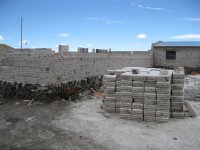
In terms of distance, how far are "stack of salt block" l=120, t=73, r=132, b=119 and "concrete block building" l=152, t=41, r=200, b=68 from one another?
17.8m

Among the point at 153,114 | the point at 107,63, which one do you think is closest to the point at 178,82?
the point at 153,114

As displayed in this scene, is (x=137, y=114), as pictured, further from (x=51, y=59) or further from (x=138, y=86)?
(x=51, y=59)

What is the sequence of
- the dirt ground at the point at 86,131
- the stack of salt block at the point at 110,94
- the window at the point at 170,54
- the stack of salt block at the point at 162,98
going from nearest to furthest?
1. the dirt ground at the point at 86,131
2. the stack of salt block at the point at 162,98
3. the stack of salt block at the point at 110,94
4. the window at the point at 170,54

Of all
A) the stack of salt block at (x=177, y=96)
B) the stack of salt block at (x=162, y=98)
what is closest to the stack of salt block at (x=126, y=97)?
the stack of salt block at (x=162, y=98)

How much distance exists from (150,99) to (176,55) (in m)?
18.3

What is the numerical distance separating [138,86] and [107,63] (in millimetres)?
7372

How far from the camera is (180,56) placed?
24.4 meters

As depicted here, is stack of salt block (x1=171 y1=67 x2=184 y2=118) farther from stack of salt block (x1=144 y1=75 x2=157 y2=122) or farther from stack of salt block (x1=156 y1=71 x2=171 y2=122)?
stack of salt block (x1=144 y1=75 x2=157 y2=122)

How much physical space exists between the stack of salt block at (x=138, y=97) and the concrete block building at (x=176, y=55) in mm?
17844

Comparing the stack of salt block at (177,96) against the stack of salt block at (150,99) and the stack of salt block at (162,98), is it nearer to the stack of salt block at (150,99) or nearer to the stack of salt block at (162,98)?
the stack of salt block at (162,98)

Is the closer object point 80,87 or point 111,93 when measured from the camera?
point 111,93

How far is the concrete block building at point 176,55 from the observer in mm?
23953

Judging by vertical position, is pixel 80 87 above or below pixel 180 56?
below

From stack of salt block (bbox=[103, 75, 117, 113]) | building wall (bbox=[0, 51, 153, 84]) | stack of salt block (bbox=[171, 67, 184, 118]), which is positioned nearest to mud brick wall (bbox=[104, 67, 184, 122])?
stack of salt block (bbox=[171, 67, 184, 118])
